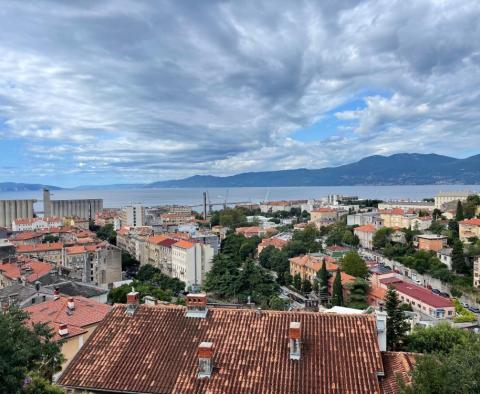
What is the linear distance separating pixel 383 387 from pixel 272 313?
145 inches

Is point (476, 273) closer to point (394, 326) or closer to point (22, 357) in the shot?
point (394, 326)

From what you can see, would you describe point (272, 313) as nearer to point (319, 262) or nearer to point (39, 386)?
point (39, 386)

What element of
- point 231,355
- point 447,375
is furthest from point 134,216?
point 447,375

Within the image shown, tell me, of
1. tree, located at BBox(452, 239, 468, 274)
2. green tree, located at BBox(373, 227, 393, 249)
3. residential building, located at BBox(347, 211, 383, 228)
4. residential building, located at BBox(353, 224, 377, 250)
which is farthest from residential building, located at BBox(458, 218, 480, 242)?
residential building, located at BBox(347, 211, 383, 228)

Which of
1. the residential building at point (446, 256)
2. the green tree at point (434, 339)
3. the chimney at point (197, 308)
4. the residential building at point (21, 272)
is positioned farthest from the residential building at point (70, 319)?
the residential building at point (446, 256)

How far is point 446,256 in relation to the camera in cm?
5475

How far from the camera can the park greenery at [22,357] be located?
7777 millimetres

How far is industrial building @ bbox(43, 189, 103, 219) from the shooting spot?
143m

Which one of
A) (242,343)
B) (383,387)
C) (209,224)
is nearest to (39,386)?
(242,343)

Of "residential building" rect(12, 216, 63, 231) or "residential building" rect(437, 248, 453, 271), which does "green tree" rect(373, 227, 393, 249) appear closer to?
"residential building" rect(437, 248, 453, 271)

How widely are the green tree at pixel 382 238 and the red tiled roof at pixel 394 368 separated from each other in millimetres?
60985

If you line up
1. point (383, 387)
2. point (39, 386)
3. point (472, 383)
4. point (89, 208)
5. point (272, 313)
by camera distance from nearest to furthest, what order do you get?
point (472, 383) < point (39, 386) < point (383, 387) < point (272, 313) < point (89, 208)

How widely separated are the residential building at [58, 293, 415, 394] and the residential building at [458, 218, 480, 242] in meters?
56.9

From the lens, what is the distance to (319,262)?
57.8 metres
